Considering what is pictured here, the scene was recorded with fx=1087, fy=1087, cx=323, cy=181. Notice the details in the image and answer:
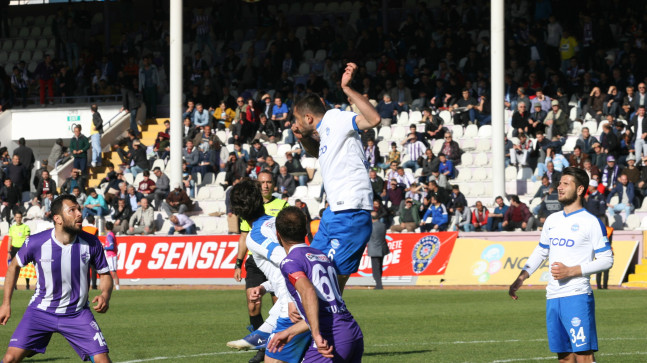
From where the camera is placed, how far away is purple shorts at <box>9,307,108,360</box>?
350 inches

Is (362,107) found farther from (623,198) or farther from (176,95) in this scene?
(176,95)

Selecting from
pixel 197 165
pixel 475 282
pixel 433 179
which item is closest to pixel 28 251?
pixel 475 282

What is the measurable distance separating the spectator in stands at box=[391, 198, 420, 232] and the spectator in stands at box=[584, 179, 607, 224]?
4235 millimetres

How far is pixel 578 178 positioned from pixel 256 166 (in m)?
22.4

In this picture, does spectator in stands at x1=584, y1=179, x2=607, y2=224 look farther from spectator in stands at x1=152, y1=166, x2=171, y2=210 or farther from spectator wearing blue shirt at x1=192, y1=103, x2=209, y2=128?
spectator wearing blue shirt at x1=192, y1=103, x2=209, y2=128

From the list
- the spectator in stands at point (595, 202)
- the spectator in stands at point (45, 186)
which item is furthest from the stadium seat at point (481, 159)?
the spectator in stands at point (45, 186)

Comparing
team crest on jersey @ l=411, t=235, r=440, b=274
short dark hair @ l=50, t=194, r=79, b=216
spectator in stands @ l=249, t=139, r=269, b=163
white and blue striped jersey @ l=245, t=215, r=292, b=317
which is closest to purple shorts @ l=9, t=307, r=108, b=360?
short dark hair @ l=50, t=194, r=79, b=216

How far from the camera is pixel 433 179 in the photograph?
28453 mm

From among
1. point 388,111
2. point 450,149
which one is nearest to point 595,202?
point 450,149

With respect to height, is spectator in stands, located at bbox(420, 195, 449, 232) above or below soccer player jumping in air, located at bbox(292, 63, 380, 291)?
below

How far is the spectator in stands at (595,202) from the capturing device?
25.5 m

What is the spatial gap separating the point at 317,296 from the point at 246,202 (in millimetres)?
2878

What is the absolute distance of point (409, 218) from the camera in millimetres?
27578

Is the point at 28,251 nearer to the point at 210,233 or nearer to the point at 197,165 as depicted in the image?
the point at 210,233
